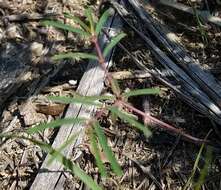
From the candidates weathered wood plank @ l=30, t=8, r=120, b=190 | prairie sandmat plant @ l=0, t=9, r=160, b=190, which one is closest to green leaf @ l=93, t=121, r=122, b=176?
prairie sandmat plant @ l=0, t=9, r=160, b=190

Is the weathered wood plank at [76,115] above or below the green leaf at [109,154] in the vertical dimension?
below

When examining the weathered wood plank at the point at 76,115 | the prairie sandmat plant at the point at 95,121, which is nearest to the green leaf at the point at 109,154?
the prairie sandmat plant at the point at 95,121

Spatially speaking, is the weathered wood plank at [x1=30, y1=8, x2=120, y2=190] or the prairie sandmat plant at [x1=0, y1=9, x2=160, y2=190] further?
the weathered wood plank at [x1=30, y1=8, x2=120, y2=190]

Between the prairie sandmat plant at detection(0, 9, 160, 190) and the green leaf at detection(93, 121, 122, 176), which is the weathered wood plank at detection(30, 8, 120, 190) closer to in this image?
the prairie sandmat plant at detection(0, 9, 160, 190)

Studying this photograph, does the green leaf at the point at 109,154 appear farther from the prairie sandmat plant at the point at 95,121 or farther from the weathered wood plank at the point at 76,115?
the weathered wood plank at the point at 76,115

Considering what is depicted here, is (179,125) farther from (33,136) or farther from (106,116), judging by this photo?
(33,136)

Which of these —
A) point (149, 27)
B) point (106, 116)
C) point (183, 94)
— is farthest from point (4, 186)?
point (149, 27)

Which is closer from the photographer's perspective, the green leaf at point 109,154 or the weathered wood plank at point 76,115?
the green leaf at point 109,154

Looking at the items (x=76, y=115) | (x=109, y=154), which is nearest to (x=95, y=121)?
(x=109, y=154)
